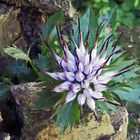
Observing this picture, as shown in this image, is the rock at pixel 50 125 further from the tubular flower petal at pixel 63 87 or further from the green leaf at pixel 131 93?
the tubular flower petal at pixel 63 87

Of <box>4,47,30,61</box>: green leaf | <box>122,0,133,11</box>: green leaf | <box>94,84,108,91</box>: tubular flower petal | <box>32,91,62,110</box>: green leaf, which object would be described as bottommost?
<box>32,91,62,110</box>: green leaf

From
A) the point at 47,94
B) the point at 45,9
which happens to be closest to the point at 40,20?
the point at 45,9

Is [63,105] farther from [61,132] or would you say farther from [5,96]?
[5,96]

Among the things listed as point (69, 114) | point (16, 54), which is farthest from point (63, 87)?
point (16, 54)

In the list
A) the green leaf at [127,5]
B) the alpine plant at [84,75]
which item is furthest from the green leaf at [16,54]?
the green leaf at [127,5]

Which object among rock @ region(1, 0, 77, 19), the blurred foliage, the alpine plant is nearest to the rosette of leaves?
the alpine plant

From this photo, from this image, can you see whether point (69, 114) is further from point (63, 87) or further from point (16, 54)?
point (16, 54)

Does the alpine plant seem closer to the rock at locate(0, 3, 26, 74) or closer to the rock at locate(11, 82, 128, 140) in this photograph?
the rock at locate(11, 82, 128, 140)
